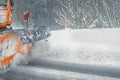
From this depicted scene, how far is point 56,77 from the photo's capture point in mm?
8680

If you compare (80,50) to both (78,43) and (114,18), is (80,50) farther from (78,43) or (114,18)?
(114,18)

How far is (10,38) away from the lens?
981cm

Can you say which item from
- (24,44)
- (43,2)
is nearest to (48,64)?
(24,44)

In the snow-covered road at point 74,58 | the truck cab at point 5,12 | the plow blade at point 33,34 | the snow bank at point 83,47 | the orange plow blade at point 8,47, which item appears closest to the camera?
the snow-covered road at point 74,58

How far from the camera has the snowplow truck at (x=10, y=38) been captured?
962 cm

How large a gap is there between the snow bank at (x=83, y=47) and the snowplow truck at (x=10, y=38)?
63cm

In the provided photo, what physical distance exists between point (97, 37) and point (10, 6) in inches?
196

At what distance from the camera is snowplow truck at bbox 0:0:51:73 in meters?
9.62

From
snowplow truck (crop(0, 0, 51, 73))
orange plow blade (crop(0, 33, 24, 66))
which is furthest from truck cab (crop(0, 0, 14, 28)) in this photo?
orange plow blade (crop(0, 33, 24, 66))

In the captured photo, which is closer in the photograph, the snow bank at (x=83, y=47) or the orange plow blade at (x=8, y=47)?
the orange plow blade at (x=8, y=47)

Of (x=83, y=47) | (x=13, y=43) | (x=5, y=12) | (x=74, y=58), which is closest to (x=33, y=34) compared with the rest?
(x=5, y=12)

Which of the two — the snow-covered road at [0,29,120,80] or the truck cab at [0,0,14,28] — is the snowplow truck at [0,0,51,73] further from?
the snow-covered road at [0,29,120,80]

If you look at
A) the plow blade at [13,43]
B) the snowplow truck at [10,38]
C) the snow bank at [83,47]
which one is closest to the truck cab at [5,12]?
the snowplow truck at [10,38]

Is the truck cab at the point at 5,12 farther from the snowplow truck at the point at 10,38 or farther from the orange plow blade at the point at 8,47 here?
the orange plow blade at the point at 8,47
